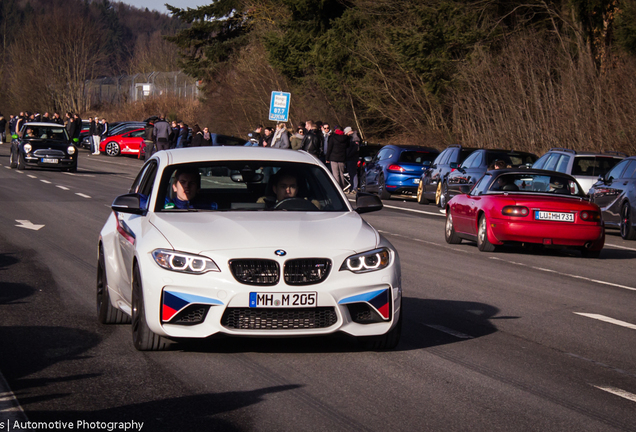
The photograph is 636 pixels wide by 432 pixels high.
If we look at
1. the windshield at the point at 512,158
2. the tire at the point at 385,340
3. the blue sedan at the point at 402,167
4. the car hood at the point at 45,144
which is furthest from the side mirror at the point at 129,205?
the car hood at the point at 45,144

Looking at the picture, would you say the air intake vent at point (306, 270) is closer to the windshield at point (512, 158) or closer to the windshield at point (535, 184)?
the windshield at point (535, 184)

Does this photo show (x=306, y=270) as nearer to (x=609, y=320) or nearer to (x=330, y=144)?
(x=609, y=320)

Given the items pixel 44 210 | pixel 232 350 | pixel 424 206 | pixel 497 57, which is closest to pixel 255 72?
pixel 497 57

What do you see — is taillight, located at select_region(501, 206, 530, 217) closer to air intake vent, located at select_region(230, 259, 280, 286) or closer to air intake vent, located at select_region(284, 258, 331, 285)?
air intake vent, located at select_region(284, 258, 331, 285)

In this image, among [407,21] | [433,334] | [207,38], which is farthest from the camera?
[207,38]

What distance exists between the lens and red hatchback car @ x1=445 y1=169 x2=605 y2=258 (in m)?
14.1

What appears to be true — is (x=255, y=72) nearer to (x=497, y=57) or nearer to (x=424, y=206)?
(x=497, y=57)

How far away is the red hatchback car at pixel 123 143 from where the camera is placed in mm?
52125

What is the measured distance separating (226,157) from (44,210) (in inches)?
493

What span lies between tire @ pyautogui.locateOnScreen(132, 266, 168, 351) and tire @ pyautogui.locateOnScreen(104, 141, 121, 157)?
48.1m

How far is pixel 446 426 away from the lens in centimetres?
508

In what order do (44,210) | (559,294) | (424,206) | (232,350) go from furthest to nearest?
(424,206) < (44,210) < (559,294) < (232,350)

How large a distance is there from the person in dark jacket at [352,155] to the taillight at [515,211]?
14.0m

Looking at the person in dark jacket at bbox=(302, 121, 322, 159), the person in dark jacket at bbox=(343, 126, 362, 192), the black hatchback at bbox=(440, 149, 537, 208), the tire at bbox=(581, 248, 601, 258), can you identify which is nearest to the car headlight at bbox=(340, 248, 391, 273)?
the tire at bbox=(581, 248, 601, 258)
